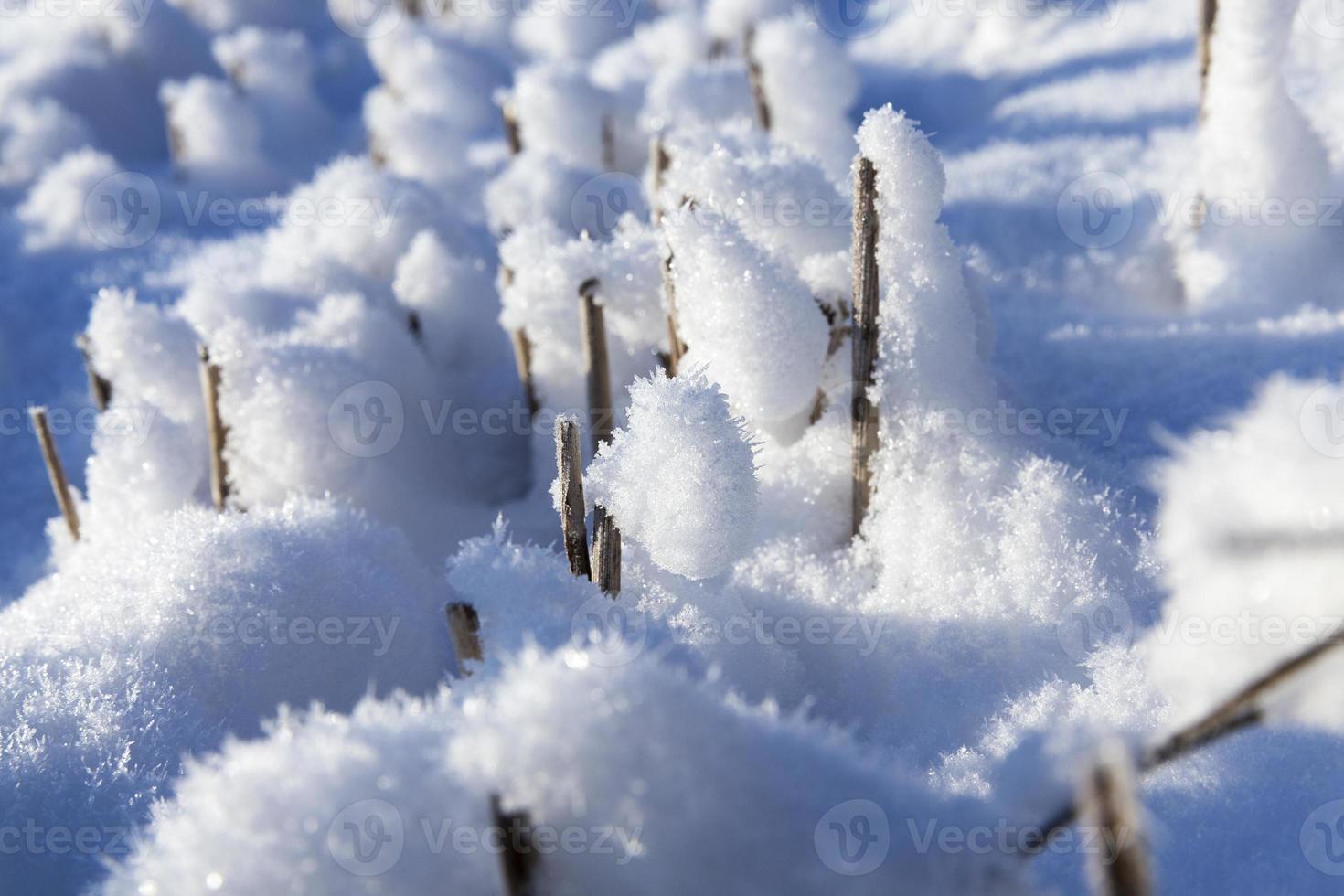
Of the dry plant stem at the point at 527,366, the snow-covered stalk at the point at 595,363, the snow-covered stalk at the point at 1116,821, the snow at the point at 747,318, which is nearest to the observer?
the snow-covered stalk at the point at 1116,821

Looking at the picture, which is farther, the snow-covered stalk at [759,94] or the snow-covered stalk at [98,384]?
the snow-covered stalk at [759,94]

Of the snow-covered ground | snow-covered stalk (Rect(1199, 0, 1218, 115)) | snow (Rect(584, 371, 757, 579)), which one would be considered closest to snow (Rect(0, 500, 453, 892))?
the snow-covered ground

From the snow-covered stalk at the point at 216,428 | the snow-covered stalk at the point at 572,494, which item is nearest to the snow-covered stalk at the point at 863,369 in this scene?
the snow-covered stalk at the point at 572,494

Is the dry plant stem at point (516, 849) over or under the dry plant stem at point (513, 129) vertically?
under

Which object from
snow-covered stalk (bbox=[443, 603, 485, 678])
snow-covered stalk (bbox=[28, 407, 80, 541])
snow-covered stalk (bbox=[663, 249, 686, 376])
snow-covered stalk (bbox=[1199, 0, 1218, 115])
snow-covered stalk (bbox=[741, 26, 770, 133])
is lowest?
snow-covered stalk (bbox=[443, 603, 485, 678])

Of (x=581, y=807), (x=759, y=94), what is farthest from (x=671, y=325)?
(x=759, y=94)

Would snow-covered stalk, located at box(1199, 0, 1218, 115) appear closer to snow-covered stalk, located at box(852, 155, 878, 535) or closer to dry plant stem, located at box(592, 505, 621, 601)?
snow-covered stalk, located at box(852, 155, 878, 535)

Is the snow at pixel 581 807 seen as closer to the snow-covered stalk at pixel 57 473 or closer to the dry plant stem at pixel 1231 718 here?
the dry plant stem at pixel 1231 718
